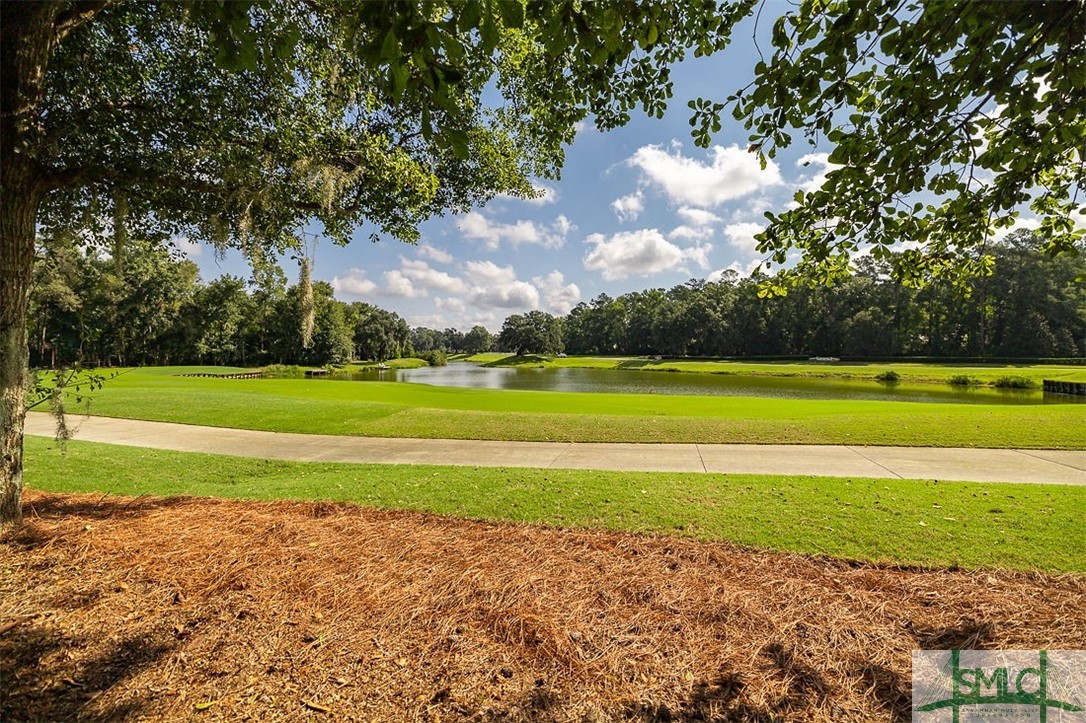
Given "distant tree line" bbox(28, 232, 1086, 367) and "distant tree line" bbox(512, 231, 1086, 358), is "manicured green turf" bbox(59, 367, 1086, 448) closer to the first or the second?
"distant tree line" bbox(28, 232, 1086, 367)

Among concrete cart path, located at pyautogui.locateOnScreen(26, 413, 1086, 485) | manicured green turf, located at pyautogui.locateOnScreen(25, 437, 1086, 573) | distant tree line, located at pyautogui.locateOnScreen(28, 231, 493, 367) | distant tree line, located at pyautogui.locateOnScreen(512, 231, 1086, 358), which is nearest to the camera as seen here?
manicured green turf, located at pyautogui.locateOnScreen(25, 437, 1086, 573)

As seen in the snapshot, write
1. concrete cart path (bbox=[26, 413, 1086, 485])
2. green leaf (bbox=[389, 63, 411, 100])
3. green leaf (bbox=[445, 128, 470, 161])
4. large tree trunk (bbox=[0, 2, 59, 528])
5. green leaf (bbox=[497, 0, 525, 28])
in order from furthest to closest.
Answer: concrete cart path (bbox=[26, 413, 1086, 485]), large tree trunk (bbox=[0, 2, 59, 528]), green leaf (bbox=[445, 128, 470, 161]), green leaf (bbox=[389, 63, 411, 100]), green leaf (bbox=[497, 0, 525, 28])

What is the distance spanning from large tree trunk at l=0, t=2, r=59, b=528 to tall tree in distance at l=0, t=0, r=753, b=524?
0.4 inches

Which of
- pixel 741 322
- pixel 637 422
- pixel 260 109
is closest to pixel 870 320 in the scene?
pixel 741 322

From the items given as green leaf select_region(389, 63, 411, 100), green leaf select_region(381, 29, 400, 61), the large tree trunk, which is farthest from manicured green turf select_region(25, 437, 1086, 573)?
green leaf select_region(381, 29, 400, 61)

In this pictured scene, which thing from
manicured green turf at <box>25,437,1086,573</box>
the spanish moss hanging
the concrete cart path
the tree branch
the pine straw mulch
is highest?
the tree branch

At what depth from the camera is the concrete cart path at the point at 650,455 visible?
6.62 metres

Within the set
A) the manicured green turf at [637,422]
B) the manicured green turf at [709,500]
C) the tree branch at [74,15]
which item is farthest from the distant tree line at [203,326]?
the tree branch at [74,15]

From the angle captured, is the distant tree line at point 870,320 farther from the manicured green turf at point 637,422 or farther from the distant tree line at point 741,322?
the manicured green turf at point 637,422

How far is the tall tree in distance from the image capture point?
7.20 feet

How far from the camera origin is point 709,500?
16.5 ft

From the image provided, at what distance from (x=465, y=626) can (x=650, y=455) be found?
587 centimetres

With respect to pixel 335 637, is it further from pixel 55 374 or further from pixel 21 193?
pixel 21 193

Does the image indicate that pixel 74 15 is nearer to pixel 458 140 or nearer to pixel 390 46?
pixel 390 46
